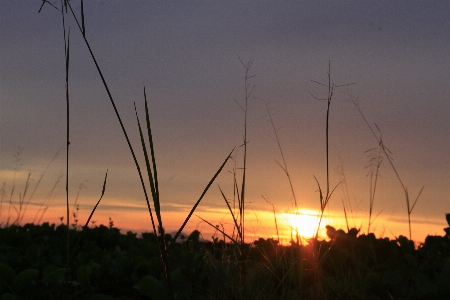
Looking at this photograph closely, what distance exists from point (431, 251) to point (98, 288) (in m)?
2.26

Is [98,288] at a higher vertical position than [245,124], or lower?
lower

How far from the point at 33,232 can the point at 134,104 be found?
12.1ft

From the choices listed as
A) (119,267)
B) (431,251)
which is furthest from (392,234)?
(119,267)

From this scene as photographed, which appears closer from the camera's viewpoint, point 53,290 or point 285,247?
point 53,290

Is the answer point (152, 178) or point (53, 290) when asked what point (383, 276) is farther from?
point (53, 290)

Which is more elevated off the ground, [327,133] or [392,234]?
[327,133]

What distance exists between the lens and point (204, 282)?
256cm

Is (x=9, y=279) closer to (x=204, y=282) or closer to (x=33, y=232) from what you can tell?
(x=204, y=282)

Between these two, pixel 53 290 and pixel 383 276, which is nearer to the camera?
pixel 383 276

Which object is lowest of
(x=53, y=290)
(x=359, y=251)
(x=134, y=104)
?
(x=53, y=290)

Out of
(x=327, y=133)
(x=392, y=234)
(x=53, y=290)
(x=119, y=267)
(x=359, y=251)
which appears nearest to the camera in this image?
(x=327, y=133)

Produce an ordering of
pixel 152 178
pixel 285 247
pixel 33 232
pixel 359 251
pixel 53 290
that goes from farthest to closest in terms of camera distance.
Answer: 1. pixel 33 232
2. pixel 359 251
3. pixel 285 247
4. pixel 53 290
5. pixel 152 178

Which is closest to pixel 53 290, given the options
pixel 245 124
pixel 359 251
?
pixel 245 124

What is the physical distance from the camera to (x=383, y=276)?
2.46 m
